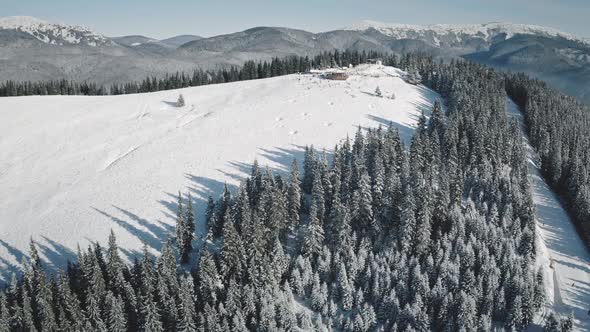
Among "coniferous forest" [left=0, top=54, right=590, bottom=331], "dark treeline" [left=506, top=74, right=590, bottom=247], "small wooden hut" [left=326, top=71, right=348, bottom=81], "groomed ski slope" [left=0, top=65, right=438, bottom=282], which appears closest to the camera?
"coniferous forest" [left=0, top=54, right=590, bottom=331]

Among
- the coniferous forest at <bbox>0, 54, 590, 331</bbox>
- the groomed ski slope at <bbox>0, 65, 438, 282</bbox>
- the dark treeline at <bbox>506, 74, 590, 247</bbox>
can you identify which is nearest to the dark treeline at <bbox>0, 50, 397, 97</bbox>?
the groomed ski slope at <bbox>0, 65, 438, 282</bbox>

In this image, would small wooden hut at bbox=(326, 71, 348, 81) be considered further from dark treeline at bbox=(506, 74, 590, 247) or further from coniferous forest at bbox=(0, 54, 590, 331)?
coniferous forest at bbox=(0, 54, 590, 331)

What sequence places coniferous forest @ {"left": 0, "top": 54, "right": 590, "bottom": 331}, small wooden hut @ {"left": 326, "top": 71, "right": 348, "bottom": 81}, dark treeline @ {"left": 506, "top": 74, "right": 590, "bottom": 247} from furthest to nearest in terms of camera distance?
small wooden hut @ {"left": 326, "top": 71, "right": 348, "bottom": 81}
dark treeline @ {"left": 506, "top": 74, "right": 590, "bottom": 247}
coniferous forest @ {"left": 0, "top": 54, "right": 590, "bottom": 331}

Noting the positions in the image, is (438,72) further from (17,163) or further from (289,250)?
(17,163)

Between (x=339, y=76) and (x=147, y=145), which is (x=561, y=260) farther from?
(x=339, y=76)

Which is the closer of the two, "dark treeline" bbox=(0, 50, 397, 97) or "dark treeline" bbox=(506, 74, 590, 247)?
"dark treeline" bbox=(506, 74, 590, 247)

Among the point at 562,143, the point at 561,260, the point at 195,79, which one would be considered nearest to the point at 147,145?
the point at 195,79

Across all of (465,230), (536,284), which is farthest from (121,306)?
(536,284)
